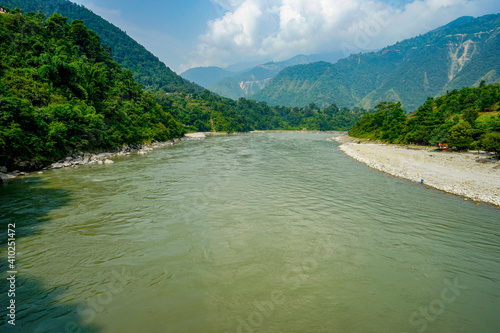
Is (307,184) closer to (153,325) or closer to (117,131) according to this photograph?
(153,325)

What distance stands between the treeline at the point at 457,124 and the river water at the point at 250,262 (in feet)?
97.6

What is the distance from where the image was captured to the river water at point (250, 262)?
6.52 m

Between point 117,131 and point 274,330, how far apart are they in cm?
4588

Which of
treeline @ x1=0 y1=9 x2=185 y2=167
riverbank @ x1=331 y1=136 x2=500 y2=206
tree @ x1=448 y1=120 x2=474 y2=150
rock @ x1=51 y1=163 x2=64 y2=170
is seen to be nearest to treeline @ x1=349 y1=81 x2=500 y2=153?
→ tree @ x1=448 y1=120 x2=474 y2=150

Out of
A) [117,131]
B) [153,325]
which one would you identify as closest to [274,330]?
[153,325]

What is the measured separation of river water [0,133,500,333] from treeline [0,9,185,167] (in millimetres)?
9973

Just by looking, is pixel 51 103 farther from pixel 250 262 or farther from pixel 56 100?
pixel 250 262

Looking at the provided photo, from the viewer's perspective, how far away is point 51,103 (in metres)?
32.5

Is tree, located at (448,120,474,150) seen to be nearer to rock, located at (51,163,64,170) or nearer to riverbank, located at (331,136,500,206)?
riverbank, located at (331,136,500,206)

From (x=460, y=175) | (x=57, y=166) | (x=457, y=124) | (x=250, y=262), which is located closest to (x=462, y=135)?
(x=457, y=124)

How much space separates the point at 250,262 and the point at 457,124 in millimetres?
48612

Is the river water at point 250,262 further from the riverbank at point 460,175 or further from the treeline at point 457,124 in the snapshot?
the treeline at point 457,124

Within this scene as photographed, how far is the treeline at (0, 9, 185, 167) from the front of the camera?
77.9 feet

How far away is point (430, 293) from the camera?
7.59 m
